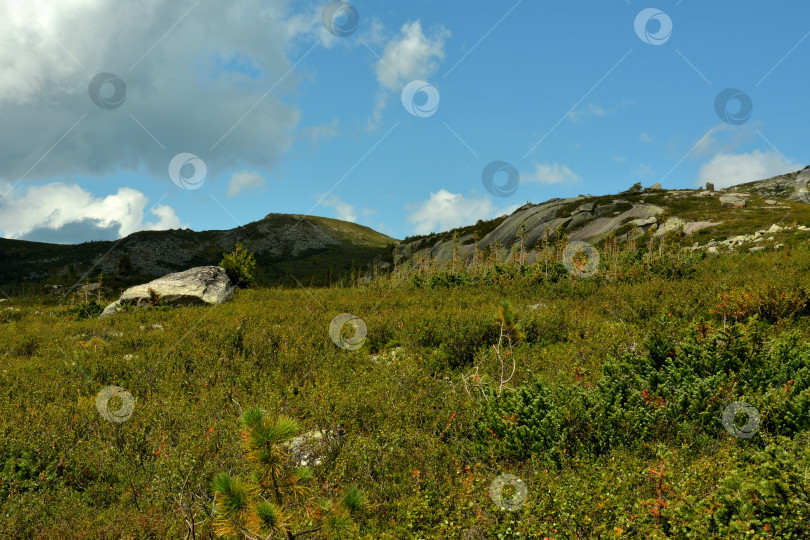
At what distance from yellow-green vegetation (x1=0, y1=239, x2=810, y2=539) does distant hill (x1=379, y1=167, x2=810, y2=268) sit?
15.5 m

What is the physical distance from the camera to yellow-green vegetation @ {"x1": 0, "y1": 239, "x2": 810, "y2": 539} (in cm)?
331

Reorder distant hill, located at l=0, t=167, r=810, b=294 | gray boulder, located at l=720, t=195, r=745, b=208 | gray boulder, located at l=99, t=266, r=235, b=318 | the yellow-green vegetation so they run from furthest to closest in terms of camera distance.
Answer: gray boulder, located at l=720, t=195, r=745, b=208 < distant hill, located at l=0, t=167, r=810, b=294 < gray boulder, located at l=99, t=266, r=235, b=318 < the yellow-green vegetation

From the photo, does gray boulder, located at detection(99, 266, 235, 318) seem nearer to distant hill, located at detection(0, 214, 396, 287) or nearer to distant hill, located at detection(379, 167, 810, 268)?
distant hill, located at detection(379, 167, 810, 268)

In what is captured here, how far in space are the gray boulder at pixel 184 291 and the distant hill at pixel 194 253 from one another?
36572mm

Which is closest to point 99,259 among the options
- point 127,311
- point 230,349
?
point 127,311

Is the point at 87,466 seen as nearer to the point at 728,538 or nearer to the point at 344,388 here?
the point at 344,388

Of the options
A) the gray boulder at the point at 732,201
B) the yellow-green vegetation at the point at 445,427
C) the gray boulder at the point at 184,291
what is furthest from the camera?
the gray boulder at the point at 732,201

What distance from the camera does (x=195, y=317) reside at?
1416 centimetres

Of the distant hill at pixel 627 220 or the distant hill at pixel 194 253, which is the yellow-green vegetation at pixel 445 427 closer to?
the distant hill at pixel 627 220

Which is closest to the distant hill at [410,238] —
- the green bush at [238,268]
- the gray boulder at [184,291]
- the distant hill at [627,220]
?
the distant hill at [627,220]

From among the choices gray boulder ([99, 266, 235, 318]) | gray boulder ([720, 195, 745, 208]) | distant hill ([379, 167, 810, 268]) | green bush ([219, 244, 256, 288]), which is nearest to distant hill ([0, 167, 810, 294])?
distant hill ([379, 167, 810, 268])

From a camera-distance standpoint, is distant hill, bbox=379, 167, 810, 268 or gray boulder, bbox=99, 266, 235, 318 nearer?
gray boulder, bbox=99, 266, 235, 318

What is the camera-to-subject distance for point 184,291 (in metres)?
18.2

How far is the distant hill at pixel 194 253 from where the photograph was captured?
6638cm
